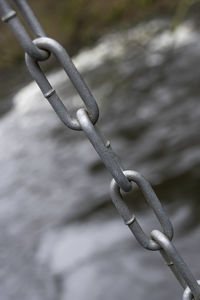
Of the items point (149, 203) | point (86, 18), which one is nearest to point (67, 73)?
point (149, 203)

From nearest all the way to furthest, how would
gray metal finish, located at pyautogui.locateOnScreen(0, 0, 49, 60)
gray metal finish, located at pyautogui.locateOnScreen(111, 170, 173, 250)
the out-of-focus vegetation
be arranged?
gray metal finish, located at pyautogui.locateOnScreen(0, 0, 49, 60) < gray metal finish, located at pyautogui.locateOnScreen(111, 170, 173, 250) < the out-of-focus vegetation

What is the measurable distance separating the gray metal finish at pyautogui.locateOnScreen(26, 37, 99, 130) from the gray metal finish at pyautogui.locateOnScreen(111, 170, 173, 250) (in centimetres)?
10

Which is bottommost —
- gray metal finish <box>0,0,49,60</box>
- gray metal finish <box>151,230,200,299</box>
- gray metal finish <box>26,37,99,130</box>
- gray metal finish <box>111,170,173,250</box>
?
gray metal finish <box>151,230,200,299</box>

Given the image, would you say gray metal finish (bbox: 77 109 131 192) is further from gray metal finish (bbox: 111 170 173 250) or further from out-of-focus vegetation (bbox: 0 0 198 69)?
out-of-focus vegetation (bbox: 0 0 198 69)

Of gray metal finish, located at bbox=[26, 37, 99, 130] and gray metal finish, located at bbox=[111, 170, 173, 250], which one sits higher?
gray metal finish, located at bbox=[26, 37, 99, 130]

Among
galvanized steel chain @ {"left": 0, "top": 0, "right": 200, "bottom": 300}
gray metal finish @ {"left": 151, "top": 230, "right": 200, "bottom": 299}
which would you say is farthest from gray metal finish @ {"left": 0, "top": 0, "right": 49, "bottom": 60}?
gray metal finish @ {"left": 151, "top": 230, "right": 200, "bottom": 299}

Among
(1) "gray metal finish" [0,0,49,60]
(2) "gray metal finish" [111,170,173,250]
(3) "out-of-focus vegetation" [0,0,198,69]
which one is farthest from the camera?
(3) "out-of-focus vegetation" [0,0,198,69]

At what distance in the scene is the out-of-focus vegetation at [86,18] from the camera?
8.65m

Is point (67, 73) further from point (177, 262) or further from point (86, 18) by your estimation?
point (86, 18)

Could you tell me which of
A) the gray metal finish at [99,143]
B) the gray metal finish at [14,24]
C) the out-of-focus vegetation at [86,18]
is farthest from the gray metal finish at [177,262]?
the out-of-focus vegetation at [86,18]

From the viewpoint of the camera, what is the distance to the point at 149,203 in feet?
2.29

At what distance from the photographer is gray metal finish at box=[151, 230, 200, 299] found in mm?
687

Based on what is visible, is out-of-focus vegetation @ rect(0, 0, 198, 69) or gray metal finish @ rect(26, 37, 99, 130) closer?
gray metal finish @ rect(26, 37, 99, 130)

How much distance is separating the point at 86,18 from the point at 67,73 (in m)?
9.08
